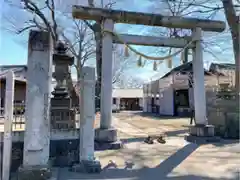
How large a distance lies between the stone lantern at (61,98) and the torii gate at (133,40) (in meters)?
1.20

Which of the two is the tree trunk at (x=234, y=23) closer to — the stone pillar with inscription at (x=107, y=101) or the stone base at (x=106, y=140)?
the stone pillar with inscription at (x=107, y=101)

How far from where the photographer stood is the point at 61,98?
5.34 m

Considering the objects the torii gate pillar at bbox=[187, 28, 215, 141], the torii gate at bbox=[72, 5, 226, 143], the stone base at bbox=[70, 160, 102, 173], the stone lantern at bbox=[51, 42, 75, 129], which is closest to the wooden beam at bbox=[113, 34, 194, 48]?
the torii gate at bbox=[72, 5, 226, 143]

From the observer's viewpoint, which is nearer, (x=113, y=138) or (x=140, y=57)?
(x=113, y=138)

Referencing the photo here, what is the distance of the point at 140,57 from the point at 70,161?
3708 millimetres

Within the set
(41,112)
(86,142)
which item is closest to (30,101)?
(41,112)

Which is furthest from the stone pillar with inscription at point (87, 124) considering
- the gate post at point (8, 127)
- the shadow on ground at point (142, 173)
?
the gate post at point (8, 127)

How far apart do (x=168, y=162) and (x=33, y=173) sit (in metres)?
2.80

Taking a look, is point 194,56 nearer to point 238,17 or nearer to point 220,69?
point 238,17

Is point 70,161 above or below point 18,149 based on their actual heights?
below

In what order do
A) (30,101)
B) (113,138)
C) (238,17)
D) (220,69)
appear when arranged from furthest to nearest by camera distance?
(220,69), (238,17), (113,138), (30,101)

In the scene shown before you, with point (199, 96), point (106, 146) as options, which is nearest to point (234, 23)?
point (199, 96)

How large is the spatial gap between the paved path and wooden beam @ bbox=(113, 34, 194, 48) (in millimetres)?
3091

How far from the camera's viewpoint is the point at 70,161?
454cm
